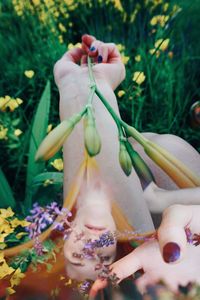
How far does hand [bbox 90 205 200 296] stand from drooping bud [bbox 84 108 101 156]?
0.71ft

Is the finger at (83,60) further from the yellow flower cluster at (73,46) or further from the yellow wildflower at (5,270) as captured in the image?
the yellow wildflower at (5,270)

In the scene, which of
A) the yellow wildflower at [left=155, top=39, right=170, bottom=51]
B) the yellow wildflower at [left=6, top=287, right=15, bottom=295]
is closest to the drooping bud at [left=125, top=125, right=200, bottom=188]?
the yellow wildflower at [left=155, top=39, right=170, bottom=51]

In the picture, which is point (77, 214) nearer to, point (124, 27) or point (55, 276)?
point (55, 276)

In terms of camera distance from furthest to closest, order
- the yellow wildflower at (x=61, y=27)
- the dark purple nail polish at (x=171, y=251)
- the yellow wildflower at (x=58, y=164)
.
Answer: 1. the yellow wildflower at (x=61, y=27)
2. the yellow wildflower at (x=58, y=164)
3. the dark purple nail polish at (x=171, y=251)

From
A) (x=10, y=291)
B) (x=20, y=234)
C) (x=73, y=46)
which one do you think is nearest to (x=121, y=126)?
(x=73, y=46)

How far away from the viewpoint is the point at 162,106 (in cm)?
154

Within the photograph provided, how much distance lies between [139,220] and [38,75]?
0.44m

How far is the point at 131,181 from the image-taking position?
56.2 inches

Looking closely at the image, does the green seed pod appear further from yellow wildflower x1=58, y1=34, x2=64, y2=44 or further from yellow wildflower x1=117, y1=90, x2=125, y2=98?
yellow wildflower x1=58, y1=34, x2=64, y2=44

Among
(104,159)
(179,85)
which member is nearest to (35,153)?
(104,159)

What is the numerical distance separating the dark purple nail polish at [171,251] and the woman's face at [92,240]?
0.12 metres

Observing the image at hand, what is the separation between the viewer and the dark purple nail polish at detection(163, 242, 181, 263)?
136 cm

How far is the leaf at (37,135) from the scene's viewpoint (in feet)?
4.89

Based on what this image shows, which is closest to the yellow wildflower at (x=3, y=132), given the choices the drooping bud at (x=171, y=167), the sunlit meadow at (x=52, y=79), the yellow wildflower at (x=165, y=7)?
the sunlit meadow at (x=52, y=79)
